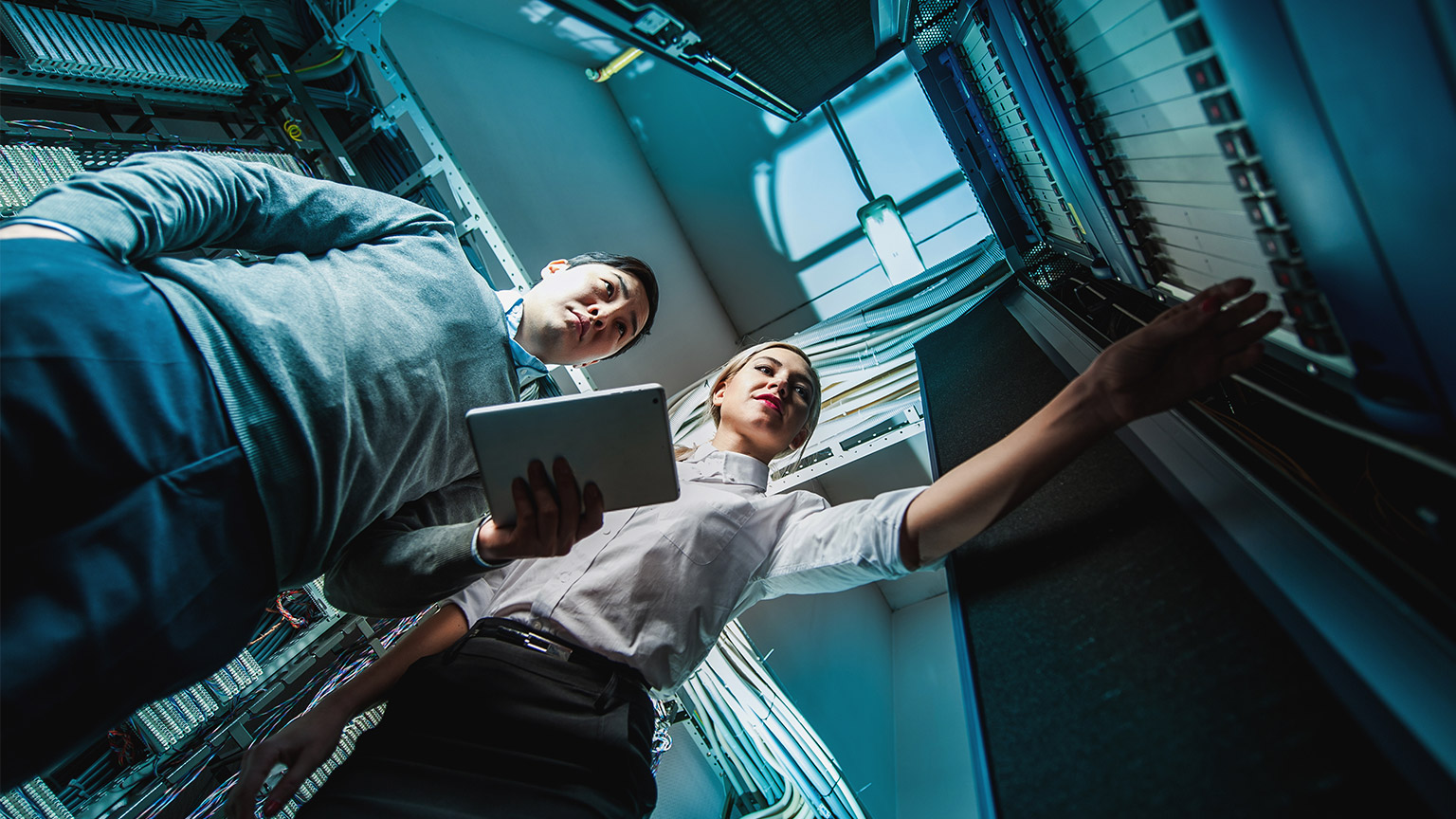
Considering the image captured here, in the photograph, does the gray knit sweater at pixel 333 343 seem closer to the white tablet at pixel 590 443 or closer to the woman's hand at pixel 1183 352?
the white tablet at pixel 590 443

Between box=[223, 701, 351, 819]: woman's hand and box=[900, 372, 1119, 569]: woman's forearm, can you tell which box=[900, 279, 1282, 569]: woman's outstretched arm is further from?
box=[223, 701, 351, 819]: woman's hand

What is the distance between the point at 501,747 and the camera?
31.8 inches

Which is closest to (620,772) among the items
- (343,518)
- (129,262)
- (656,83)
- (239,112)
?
(343,518)

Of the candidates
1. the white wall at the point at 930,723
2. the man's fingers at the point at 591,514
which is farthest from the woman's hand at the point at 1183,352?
the white wall at the point at 930,723

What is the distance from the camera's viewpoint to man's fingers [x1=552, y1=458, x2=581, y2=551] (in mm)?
763

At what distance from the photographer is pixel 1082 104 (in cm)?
79

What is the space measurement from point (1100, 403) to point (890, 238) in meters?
1.73

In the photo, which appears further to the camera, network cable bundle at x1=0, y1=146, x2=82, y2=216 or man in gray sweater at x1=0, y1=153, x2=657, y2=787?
network cable bundle at x1=0, y1=146, x2=82, y2=216

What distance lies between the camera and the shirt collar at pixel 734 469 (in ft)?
3.84

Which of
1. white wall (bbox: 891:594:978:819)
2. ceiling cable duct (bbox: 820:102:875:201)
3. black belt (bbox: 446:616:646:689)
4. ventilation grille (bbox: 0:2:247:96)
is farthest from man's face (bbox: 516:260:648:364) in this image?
ceiling cable duct (bbox: 820:102:875:201)

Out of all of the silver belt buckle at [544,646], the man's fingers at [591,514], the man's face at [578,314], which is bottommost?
the silver belt buckle at [544,646]

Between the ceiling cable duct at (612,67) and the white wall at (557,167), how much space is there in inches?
2.3

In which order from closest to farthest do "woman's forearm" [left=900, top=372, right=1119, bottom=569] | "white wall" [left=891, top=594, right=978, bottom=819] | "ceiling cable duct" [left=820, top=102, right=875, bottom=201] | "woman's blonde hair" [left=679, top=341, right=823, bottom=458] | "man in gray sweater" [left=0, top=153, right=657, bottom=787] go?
"man in gray sweater" [left=0, top=153, right=657, bottom=787] < "woman's forearm" [left=900, top=372, right=1119, bottom=569] < "woman's blonde hair" [left=679, top=341, right=823, bottom=458] < "white wall" [left=891, top=594, right=978, bottom=819] < "ceiling cable duct" [left=820, top=102, right=875, bottom=201]

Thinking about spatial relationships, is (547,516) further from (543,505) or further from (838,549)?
(838,549)
